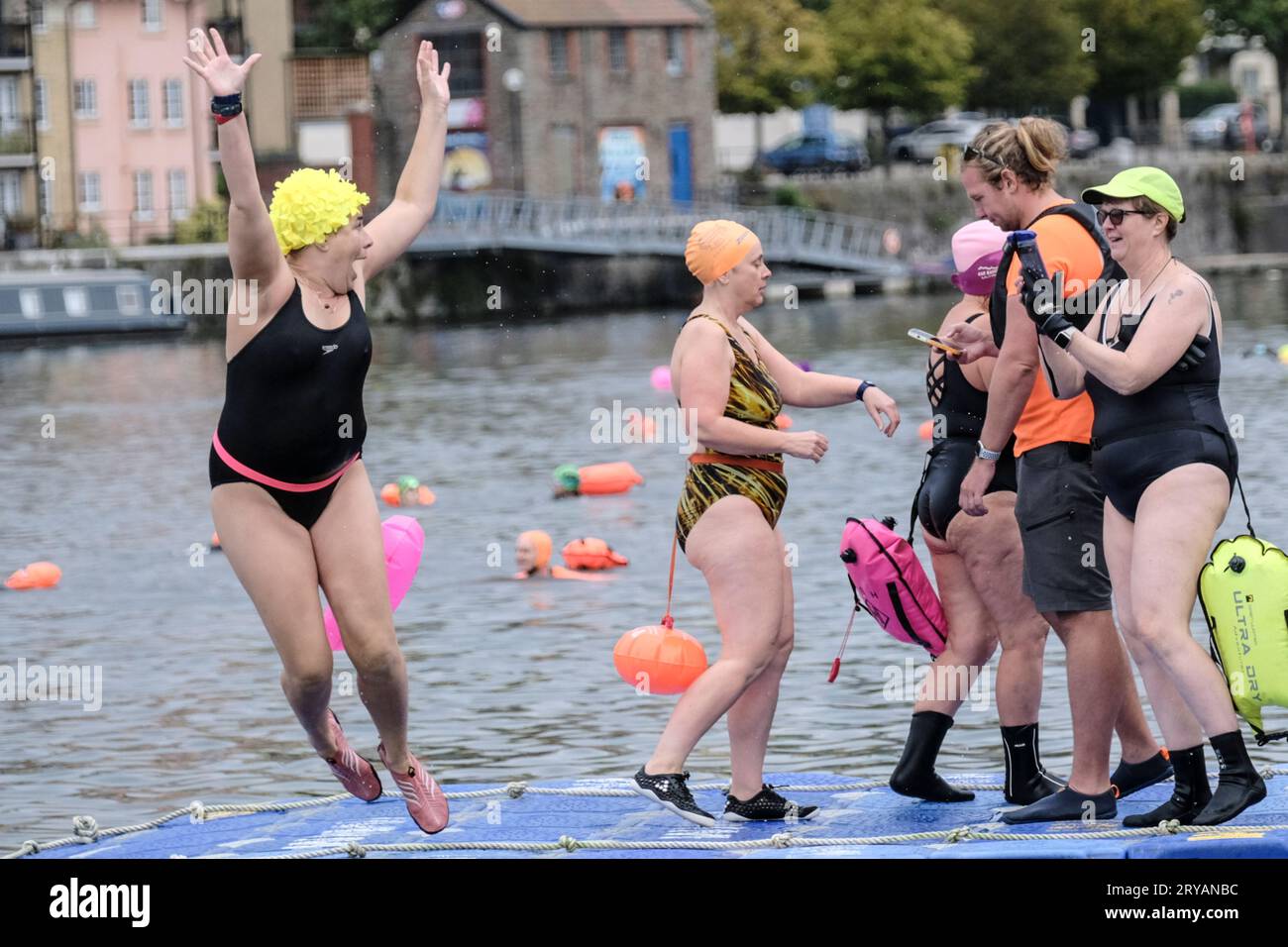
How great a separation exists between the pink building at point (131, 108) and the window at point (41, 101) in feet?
2.62

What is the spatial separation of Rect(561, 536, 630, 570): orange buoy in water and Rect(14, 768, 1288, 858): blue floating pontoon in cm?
852

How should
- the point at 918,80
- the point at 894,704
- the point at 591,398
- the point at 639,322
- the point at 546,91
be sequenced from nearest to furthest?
the point at 894,704
the point at 591,398
the point at 639,322
the point at 546,91
the point at 918,80

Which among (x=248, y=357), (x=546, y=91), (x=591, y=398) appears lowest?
(x=591, y=398)

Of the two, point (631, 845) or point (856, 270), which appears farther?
point (856, 270)

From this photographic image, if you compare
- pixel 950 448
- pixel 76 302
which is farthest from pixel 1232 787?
pixel 76 302

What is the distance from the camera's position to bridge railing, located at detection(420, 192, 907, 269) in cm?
6231

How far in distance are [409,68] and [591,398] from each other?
36.9 m

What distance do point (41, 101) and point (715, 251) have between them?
63799 millimetres

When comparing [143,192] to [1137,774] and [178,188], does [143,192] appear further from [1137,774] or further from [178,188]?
[1137,774]

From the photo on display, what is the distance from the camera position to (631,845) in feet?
24.7

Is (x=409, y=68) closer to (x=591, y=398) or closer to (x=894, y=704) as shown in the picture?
(x=591, y=398)

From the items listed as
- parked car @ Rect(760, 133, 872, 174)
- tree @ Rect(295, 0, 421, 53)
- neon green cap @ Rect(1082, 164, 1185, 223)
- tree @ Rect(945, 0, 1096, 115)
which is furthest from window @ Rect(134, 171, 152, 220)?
neon green cap @ Rect(1082, 164, 1185, 223)

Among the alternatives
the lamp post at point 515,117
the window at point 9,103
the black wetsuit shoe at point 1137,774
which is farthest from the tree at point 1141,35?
the black wetsuit shoe at point 1137,774
